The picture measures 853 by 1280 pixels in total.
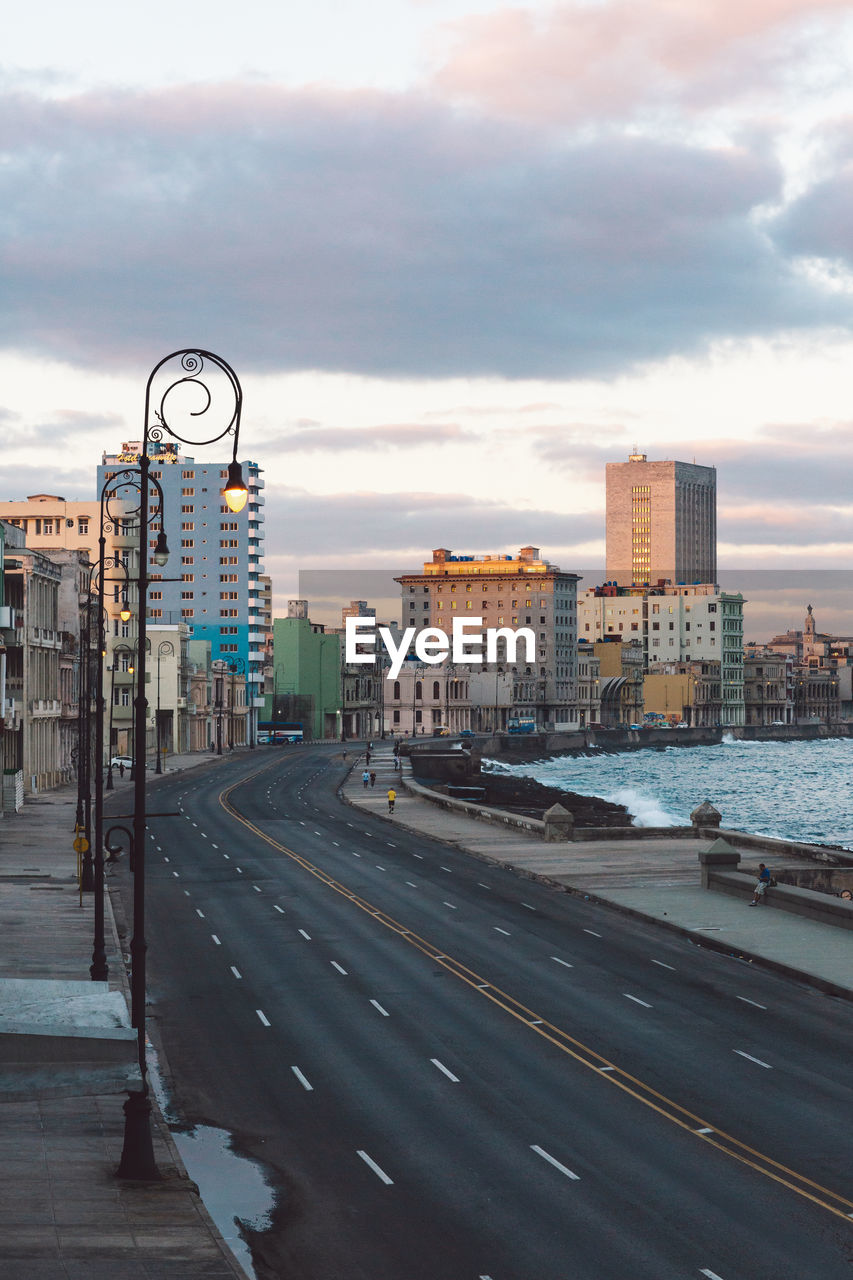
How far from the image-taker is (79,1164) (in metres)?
21.5

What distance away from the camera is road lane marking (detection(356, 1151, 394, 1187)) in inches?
857

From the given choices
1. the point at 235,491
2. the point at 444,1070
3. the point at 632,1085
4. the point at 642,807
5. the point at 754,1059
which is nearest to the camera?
the point at 235,491

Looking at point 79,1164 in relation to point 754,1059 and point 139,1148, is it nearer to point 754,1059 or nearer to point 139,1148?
point 139,1148

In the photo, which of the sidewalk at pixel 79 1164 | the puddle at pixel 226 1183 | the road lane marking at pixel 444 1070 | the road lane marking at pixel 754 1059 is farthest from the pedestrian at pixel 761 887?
the puddle at pixel 226 1183

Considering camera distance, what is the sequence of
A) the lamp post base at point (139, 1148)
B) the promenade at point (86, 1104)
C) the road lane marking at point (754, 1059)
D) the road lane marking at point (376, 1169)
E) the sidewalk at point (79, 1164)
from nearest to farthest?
1. the sidewalk at point (79, 1164)
2. the promenade at point (86, 1104)
3. the lamp post base at point (139, 1148)
4. the road lane marking at point (376, 1169)
5. the road lane marking at point (754, 1059)

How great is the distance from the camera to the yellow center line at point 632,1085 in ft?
70.2

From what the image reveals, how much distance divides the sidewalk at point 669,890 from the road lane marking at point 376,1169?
A: 16175 mm

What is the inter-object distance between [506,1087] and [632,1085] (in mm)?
2170

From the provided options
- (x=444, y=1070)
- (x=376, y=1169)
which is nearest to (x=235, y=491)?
(x=376, y=1169)

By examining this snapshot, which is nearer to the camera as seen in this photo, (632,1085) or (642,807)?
(632,1085)

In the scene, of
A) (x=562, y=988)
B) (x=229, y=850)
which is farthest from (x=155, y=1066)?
(x=229, y=850)

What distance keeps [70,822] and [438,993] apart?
161 ft

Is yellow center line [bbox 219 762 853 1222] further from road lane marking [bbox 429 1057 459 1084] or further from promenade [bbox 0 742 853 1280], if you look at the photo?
promenade [bbox 0 742 853 1280]

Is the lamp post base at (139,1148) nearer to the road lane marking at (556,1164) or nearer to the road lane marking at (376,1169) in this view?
the road lane marking at (376,1169)
